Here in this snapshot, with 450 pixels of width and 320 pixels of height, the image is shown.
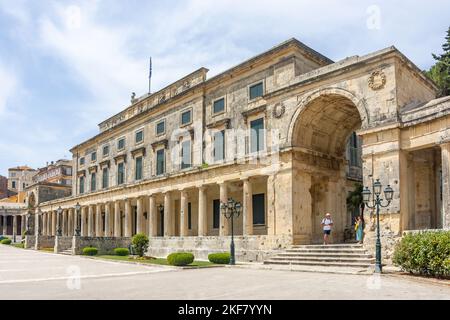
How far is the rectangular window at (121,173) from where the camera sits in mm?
41888

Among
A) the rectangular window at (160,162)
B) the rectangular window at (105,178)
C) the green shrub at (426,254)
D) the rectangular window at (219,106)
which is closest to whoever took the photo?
the green shrub at (426,254)

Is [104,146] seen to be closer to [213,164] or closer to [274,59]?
[213,164]

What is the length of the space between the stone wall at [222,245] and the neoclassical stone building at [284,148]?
0.25ft

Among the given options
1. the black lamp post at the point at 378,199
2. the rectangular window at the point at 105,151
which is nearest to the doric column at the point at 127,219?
the rectangular window at the point at 105,151

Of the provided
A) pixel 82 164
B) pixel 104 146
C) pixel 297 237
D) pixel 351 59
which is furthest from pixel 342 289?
pixel 82 164

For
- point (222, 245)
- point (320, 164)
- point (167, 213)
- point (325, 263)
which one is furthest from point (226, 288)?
point (167, 213)

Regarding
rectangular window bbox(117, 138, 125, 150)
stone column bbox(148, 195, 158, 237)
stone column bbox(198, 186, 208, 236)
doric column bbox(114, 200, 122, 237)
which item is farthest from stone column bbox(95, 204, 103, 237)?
stone column bbox(198, 186, 208, 236)

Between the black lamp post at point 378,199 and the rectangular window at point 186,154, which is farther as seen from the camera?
the rectangular window at point 186,154

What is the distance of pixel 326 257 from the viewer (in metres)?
20.4

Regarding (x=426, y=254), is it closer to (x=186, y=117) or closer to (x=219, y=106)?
(x=219, y=106)

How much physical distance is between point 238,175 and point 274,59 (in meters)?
7.29

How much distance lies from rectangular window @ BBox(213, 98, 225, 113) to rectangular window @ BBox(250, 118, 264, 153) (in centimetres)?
353

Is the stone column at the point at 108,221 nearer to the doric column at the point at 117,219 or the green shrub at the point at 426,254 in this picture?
the doric column at the point at 117,219

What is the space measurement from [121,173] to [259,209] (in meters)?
17.5
